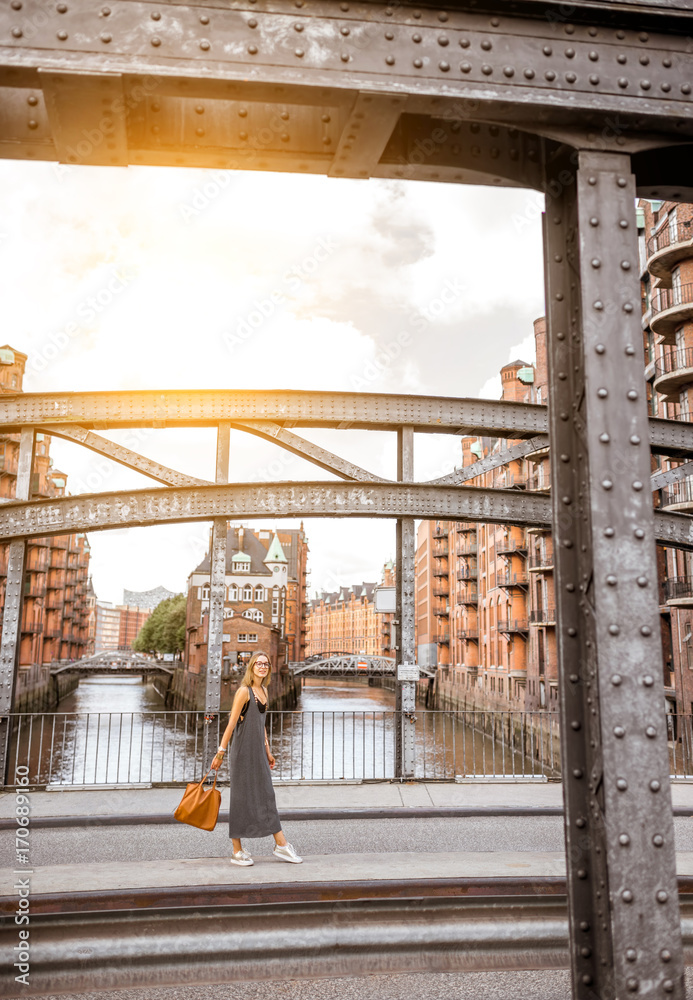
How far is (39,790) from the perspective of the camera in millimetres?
10484

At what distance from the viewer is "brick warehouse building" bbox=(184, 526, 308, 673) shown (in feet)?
208

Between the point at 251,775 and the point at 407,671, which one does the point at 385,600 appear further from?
the point at 251,775

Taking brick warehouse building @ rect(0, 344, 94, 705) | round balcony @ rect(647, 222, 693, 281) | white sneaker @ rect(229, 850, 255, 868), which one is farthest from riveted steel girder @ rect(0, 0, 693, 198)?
brick warehouse building @ rect(0, 344, 94, 705)

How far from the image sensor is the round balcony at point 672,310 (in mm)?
28047

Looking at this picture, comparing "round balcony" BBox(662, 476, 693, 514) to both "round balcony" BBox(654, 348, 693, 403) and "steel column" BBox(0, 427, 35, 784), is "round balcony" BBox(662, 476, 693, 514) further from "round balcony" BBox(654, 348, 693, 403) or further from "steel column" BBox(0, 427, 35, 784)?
"steel column" BBox(0, 427, 35, 784)

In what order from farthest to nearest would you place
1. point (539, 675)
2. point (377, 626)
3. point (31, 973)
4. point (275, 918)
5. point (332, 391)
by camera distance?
point (377, 626)
point (539, 675)
point (332, 391)
point (275, 918)
point (31, 973)

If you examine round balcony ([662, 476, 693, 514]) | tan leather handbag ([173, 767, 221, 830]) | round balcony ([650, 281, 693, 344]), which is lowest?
tan leather handbag ([173, 767, 221, 830])

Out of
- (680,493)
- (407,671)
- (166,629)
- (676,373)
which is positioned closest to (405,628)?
(407,671)

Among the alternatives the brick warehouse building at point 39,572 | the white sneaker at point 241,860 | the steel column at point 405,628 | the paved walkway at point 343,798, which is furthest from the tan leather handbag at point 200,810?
the brick warehouse building at point 39,572

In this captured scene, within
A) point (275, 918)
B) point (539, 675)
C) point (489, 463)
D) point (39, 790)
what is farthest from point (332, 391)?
point (539, 675)

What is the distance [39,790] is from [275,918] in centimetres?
730

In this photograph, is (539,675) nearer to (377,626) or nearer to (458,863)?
(458,863)

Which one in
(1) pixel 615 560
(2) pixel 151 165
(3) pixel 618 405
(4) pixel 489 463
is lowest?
(1) pixel 615 560

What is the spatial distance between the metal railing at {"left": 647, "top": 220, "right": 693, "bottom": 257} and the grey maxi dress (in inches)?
1094
